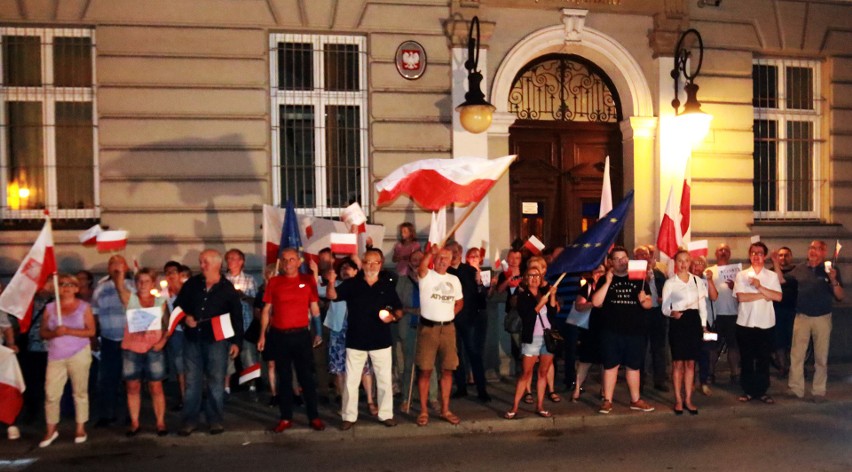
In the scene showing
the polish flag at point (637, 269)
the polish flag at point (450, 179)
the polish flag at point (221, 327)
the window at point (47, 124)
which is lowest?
the polish flag at point (221, 327)

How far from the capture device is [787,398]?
10133 millimetres

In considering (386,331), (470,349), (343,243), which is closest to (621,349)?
(470,349)

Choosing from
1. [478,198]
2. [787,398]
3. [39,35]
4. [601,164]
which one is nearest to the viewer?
[478,198]

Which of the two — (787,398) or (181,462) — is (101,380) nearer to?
(181,462)

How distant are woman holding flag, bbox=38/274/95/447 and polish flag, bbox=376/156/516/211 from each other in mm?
3475

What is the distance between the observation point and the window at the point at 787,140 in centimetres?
1403

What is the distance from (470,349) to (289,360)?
97.6 inches

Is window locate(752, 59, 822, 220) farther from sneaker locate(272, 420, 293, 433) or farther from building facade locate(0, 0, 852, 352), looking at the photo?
sneaker locate(272, 420, 293, 433)

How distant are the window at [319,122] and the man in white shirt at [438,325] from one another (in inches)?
151

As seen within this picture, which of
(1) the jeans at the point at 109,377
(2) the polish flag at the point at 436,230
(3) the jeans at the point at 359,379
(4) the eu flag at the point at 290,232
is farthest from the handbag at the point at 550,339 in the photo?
(1) the jeans at the point at 109,377

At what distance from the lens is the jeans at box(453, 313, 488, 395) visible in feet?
Result: 32.3

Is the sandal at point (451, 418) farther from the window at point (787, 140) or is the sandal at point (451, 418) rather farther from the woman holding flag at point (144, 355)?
the window at point (787, 140)

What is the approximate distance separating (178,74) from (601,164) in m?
7.02

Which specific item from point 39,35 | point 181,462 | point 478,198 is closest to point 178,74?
point 39,35
